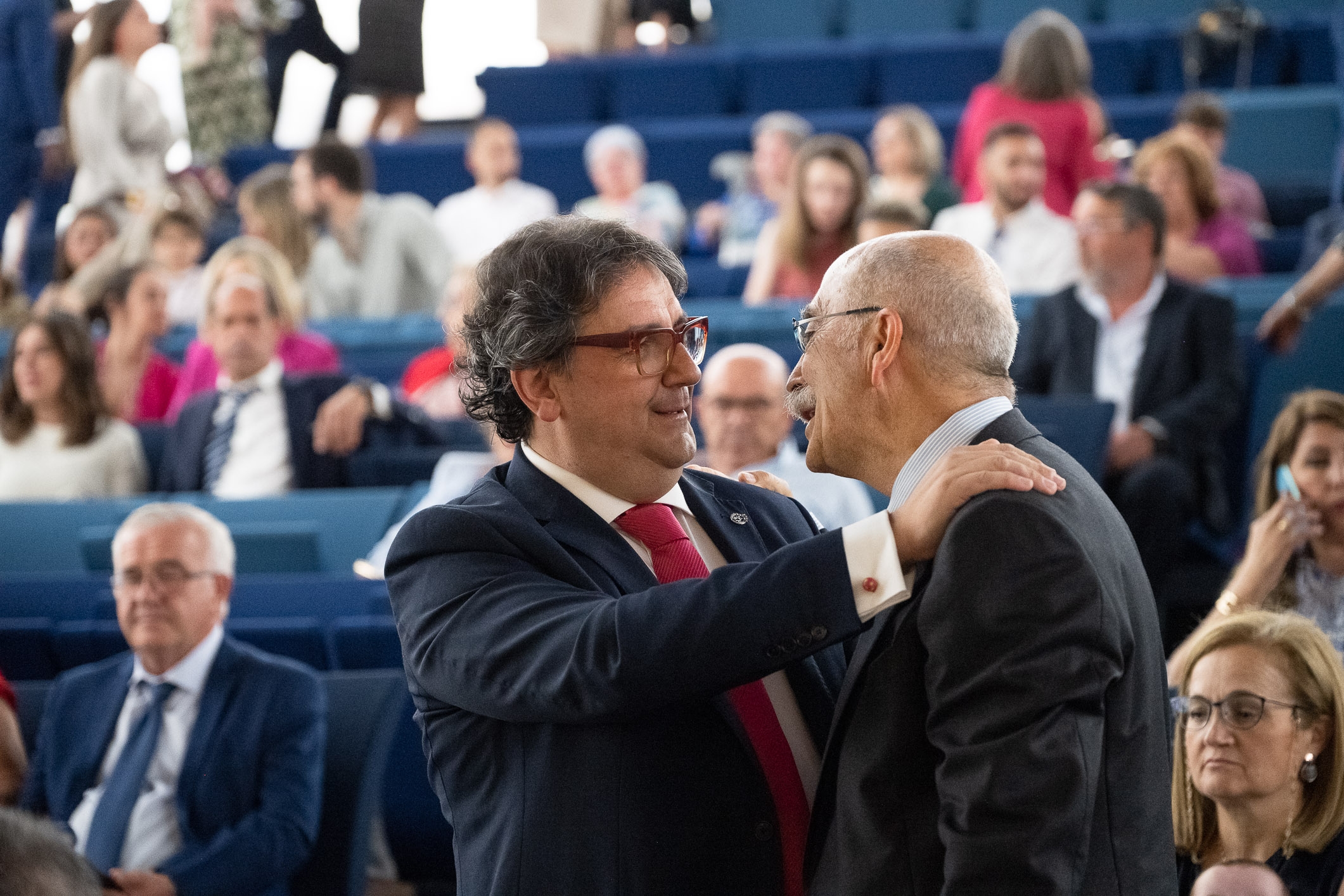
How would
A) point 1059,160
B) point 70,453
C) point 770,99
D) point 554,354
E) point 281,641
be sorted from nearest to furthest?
point 554,354 < point 281,641 < point 70,453 < point 1059,160 < point 770,99

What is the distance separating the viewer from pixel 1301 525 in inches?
114

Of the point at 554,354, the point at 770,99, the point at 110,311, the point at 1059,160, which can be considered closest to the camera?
the point at 554,354

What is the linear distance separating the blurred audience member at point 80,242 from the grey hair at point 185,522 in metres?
3.19

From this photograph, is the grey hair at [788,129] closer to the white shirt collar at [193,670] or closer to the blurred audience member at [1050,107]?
the blurred audience member at [1050,107]

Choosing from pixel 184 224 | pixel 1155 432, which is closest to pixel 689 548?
pixel 1155 432

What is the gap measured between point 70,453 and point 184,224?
5.60 ft

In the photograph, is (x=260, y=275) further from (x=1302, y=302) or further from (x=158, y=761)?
(x=1302, y=302)

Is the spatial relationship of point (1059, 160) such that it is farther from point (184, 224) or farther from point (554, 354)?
point (554, 354)

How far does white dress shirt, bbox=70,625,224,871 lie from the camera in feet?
9.30

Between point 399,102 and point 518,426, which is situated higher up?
point 399,102

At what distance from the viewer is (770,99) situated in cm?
828

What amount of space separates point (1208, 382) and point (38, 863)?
3.34 metres

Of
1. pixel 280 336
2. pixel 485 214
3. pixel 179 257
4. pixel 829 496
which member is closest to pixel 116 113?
pixel 179 257

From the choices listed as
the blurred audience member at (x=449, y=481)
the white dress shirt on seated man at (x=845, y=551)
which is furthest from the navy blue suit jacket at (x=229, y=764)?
the white dress shirt on seated man at (x=845, y=551)
